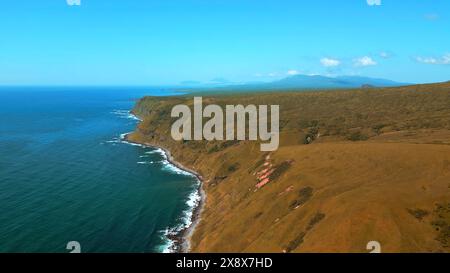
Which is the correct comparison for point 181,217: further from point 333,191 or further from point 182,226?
point 333,191

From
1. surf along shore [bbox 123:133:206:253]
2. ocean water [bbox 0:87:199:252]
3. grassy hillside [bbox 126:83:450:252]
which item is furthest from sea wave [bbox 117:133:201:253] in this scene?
grassy hillside [bbox 126:83:450:252]

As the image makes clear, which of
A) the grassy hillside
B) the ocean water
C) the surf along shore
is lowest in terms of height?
the surf along shore

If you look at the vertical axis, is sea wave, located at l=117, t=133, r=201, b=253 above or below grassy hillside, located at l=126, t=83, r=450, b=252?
below

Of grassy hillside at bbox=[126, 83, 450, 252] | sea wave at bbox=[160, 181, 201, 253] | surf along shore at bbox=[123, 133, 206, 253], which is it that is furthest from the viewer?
surf along shore at bbox=[123, 133, 206, 253]

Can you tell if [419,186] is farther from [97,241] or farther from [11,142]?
[11,142]

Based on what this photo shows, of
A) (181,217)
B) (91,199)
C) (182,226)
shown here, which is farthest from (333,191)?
(91,199)

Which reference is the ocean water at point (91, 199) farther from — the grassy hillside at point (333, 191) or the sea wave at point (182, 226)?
the grassy hillside at point (333, 191)

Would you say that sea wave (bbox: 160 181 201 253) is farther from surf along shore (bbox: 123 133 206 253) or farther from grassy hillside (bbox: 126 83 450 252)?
grassy hillside (bbox: 126 83 450 252)
